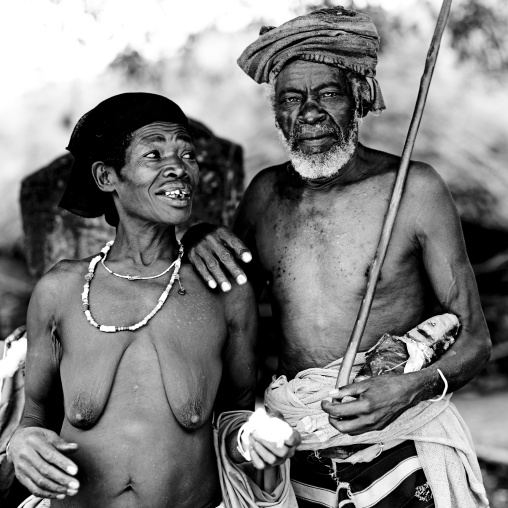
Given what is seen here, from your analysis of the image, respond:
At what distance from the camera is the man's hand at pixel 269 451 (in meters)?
2.64

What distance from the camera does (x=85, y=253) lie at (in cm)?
479

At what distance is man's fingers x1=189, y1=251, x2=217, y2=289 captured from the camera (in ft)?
9.89

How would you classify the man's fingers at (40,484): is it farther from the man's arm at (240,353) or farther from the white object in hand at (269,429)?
the man's arm at (240,353)

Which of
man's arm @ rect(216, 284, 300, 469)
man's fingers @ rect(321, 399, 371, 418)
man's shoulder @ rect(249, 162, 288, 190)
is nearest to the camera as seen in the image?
man's fingers @ rect(321, 399, 371, 418)

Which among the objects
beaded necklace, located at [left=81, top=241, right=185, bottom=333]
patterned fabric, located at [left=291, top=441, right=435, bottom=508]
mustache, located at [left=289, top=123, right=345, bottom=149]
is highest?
mustache, located at [left=289, top=123, right=345, bottom=149]

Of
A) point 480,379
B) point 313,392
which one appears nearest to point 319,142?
point 313,392

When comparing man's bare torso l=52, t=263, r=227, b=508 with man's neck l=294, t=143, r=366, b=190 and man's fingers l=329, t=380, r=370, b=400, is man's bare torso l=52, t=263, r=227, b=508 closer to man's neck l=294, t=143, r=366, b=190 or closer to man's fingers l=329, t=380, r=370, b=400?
man's fingers l=329, t=380, r=370, b=400

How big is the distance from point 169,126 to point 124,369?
89 cm

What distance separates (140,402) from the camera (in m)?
2.86

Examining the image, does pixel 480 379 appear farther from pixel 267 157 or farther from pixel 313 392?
pixel 313 392

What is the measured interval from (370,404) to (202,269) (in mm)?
754

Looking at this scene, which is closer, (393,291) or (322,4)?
(393,291)

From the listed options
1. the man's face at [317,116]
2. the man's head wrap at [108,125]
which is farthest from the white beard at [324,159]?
the man's head wrap at [108,125]

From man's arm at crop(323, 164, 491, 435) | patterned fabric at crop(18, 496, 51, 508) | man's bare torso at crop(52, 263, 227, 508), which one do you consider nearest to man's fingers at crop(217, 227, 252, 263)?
man's bare torso at crop(52, 263, 227, 508)
